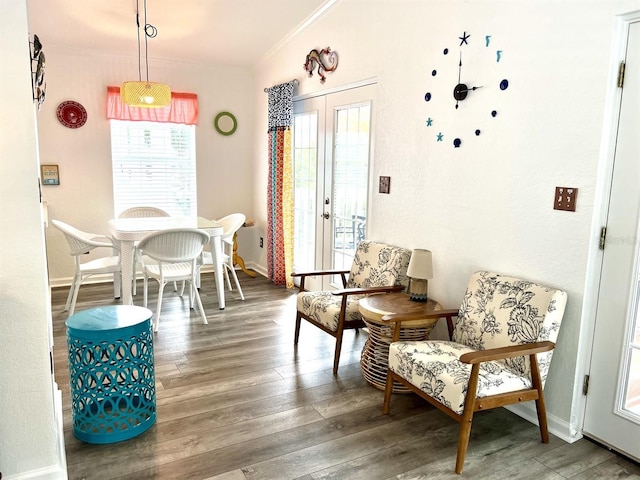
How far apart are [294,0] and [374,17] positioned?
862 millimetres

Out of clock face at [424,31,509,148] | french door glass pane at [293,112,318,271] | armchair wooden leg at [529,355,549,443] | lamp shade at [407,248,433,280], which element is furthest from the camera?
french door glass pane at [293,112,318,271]

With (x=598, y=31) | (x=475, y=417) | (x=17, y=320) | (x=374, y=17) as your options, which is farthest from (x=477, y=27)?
(x=17, y=320)

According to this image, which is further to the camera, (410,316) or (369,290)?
(369,290)

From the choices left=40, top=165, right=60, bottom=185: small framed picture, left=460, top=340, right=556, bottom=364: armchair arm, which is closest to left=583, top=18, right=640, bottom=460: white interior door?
left=460, top=340, right=556, bottom=364: armchair arm

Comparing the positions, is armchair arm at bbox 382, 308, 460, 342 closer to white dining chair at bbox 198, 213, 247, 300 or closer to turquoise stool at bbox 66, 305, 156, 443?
turquoise stool at bbox 66, 305, 156, 443

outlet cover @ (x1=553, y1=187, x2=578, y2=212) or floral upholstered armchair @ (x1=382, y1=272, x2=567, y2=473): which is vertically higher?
outlet cover @ (x1=553, y1=187, x2=578, y2=212)

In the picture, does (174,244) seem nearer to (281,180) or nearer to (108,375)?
(108,375)

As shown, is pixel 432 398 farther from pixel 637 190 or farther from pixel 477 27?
pixel 477 27

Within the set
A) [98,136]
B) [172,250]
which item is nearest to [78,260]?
[172,250]

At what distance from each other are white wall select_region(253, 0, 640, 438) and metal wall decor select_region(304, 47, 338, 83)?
0.96 ft

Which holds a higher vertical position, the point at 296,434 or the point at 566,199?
the point at 566,199

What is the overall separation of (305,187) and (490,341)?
287cm

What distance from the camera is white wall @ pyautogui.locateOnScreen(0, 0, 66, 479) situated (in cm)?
168

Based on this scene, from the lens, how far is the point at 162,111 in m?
5.41
